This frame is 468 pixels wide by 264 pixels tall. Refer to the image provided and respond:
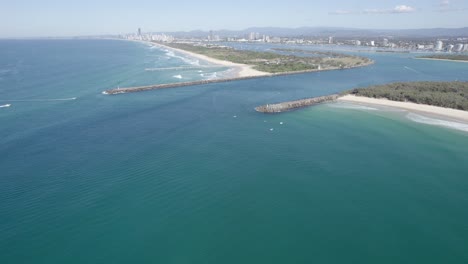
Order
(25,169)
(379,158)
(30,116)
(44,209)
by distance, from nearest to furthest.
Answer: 1. (44,209)
2. (25,169)
3. (379,158)
4. (30,116)

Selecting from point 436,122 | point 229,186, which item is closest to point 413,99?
point 436,122

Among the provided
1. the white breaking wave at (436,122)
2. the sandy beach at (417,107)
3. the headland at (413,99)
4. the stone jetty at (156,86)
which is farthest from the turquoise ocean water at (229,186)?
the stone jetty at (156,86)

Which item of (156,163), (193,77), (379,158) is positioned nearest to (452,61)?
(193,77)

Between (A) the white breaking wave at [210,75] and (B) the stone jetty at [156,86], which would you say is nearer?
(B) the stone jetty at [156,86]

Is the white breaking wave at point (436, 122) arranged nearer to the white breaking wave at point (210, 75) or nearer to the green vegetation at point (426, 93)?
the green vegetation at point (426, 93)

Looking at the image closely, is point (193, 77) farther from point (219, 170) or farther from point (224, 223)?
point (224, 223)

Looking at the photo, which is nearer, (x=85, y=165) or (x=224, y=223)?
(x=224, y=223)

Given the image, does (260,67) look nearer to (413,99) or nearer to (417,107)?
(413,99)

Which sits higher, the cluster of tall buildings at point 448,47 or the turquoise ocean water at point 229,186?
the cluster of tall buildings at point 448,47
